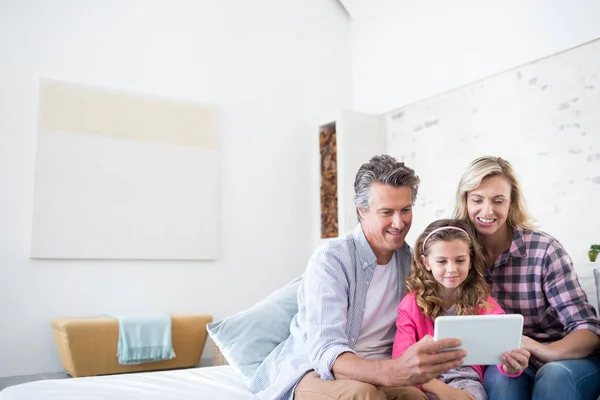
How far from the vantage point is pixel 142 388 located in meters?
2.11

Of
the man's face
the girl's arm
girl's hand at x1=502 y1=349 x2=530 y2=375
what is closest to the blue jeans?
girl's hand at x1=502 y1=349 x2=530 y2=375

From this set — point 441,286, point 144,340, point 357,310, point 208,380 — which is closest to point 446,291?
point 441,286

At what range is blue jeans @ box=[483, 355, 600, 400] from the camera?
1840 millimetres

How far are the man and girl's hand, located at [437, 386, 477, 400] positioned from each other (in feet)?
0.18

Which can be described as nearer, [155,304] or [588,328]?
[588,328]

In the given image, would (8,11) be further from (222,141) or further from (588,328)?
(588,328)

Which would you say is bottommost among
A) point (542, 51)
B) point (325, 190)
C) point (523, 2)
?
point (325, 190)

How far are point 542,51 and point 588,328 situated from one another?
2432 millimetres

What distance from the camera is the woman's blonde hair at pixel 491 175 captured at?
7.47ft

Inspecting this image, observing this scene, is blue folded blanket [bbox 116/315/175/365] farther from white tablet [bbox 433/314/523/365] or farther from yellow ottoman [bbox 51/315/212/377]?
white tablet [bbox 433/314/523/365]

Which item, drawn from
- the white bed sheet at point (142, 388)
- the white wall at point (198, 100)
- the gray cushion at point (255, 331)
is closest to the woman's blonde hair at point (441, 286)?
the gray cushion at point (255, 331)

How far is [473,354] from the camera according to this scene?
1.71 meters

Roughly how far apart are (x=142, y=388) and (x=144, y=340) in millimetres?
2072

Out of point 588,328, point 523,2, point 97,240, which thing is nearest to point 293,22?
point 523,2
